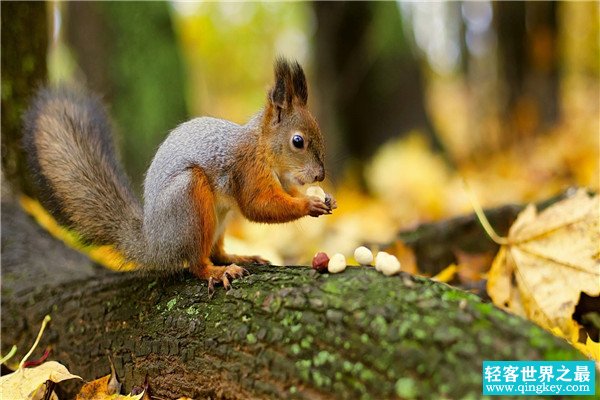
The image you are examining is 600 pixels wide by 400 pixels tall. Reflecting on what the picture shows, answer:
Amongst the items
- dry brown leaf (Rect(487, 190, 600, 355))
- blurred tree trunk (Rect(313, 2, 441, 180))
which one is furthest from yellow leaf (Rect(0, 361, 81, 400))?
blurred tree trunk (Rect(313, 2, 441, 180))

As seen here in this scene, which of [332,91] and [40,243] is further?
[332,91]

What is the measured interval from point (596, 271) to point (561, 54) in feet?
16.1

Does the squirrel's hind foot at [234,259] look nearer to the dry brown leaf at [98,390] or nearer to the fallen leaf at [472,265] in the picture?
the dry brown leaf at [98,390]

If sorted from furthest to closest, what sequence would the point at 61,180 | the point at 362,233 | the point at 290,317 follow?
the point at 362,233 → the point at 61,180 → the point at 290,317

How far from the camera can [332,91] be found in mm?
5641

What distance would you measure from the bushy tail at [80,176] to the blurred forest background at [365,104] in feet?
1.64

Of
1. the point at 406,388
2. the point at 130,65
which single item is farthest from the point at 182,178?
the point at 130,65

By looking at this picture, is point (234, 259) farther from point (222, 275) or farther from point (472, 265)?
point (472, 265)

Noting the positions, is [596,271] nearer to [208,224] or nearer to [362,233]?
[208,224]

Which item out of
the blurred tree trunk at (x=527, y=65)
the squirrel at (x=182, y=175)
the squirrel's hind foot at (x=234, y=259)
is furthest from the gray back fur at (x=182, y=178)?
the blurred tree trunk at (x=527, y=65)

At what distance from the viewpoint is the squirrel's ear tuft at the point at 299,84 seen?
1861 millimetres

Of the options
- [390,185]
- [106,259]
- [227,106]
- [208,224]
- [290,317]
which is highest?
[227,106]

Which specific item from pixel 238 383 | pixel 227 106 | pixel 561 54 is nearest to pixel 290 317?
pixel 238 383

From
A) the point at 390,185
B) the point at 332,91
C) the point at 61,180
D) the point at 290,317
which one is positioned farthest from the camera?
the point at 332,91
